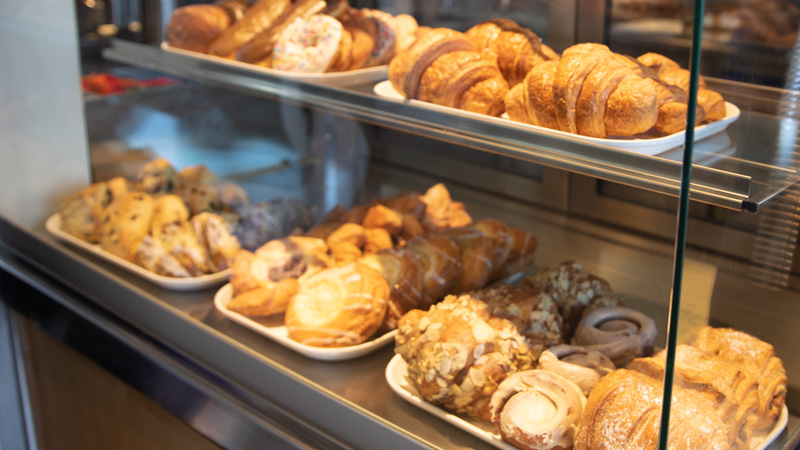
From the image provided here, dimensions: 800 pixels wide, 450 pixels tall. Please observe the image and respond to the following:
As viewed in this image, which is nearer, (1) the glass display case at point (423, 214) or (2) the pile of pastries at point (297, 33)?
(1) the glass display case at point (423, 214)

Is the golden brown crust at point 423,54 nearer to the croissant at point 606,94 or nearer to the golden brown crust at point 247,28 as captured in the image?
the croissant at point 606,94

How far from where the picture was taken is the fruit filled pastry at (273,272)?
1229mm

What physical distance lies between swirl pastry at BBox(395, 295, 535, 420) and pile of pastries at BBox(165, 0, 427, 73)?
469 millimetres

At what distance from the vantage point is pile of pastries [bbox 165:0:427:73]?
1.22 metres

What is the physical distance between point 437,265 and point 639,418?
1.67 feet

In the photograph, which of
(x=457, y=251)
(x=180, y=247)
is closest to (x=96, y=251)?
(x=180, y=247)

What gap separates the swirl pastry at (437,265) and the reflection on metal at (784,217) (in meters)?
0.53

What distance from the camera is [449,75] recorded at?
1.01 metres

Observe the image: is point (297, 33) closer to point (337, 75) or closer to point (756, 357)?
point (337, 75)

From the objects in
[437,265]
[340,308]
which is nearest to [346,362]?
[340,308]

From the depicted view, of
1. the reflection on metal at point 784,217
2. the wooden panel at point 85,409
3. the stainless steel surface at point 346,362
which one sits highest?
the reflection on metal at point 784,217

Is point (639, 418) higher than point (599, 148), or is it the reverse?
point (599, 148)

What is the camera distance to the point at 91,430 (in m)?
1.58

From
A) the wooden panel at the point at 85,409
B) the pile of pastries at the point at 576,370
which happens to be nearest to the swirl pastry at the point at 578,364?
A: the pile of pastries at the point at 576,370
